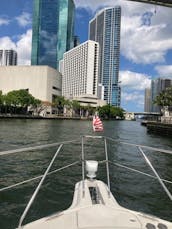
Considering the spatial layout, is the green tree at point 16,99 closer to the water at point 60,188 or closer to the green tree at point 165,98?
the green tree at point 165,98

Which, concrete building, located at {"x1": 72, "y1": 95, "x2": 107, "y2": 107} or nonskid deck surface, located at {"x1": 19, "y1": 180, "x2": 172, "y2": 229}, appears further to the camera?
concrete building, located at {"x1": 72, "y1": 95, "x2": 107, "y2": 107}

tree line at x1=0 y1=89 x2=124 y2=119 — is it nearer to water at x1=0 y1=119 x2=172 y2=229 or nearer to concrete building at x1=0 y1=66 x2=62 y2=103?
concrete building at x1=0 y1=66 x2=62 y2=103

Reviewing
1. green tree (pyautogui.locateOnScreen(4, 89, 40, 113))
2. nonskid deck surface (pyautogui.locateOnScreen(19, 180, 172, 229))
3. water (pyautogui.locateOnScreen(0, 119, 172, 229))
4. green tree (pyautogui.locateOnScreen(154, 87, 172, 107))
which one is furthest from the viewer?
green tree (pyautogui.locateOnScreen(4, 89, 40, 113))

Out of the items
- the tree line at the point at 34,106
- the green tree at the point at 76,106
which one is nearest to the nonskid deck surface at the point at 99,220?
the tree line at the point at 34,106

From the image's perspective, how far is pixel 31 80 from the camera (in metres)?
151

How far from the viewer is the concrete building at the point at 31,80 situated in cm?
14938

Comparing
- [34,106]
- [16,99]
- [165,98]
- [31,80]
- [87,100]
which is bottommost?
[34,106]

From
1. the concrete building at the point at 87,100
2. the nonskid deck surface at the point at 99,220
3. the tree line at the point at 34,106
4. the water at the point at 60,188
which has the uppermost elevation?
the concrete building at the point at 87,100

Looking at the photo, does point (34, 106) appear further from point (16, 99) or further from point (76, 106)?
point (76, 106)

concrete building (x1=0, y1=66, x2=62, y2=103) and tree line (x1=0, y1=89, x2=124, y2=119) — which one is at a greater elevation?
concrete building (x1=0, y1=66, x2=62, y2=103)

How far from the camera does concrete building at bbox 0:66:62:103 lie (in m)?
149

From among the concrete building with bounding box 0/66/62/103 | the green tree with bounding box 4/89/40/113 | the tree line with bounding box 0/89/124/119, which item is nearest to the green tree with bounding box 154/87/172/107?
the tree line with bounding box 0/89/124/119

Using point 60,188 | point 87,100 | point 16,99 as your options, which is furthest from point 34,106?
point 60,188

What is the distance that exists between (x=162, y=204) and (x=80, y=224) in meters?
6.90
